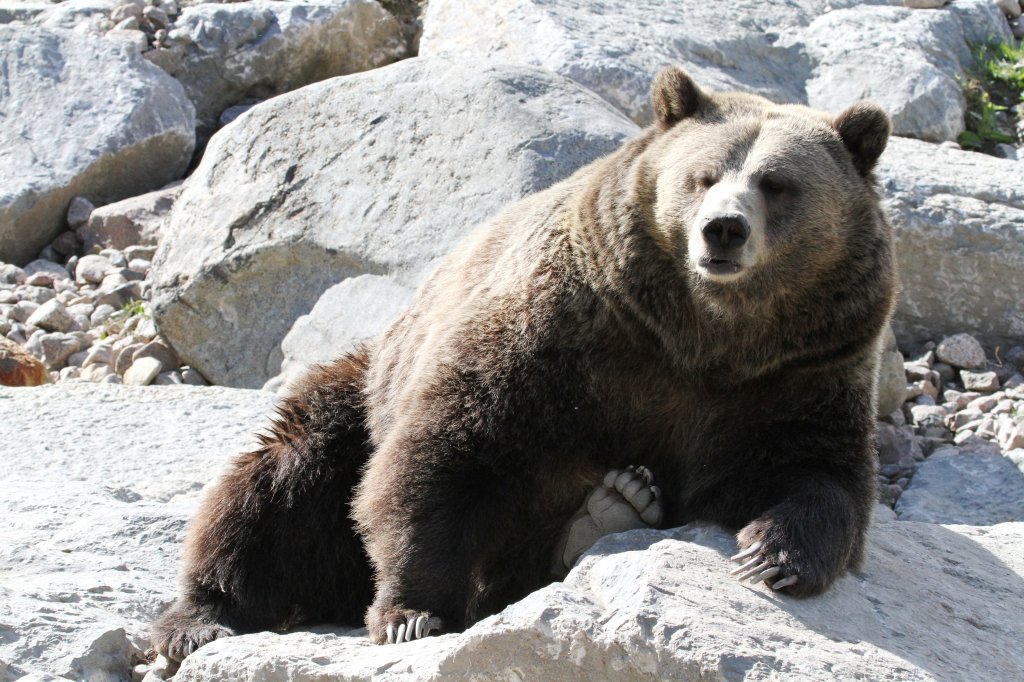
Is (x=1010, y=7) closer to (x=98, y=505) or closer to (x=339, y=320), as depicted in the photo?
(x=339, y=320)

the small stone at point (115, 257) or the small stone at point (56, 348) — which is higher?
the small stone at point (115, 257)

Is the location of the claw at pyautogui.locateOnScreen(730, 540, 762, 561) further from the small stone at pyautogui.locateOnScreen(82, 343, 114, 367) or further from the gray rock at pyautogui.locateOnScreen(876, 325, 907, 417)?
the small stone at pyautogui.locateOnScreen(82, 343, 114, 367)

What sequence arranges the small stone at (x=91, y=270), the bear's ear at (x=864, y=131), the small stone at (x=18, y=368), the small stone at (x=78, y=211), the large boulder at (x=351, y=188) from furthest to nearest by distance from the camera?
1. the small stone at (x=78, y=211)
2. the small stone at (x=91, y=270)
3. the small stone at (x=18, y=368)
4. the large boulder at (x=351, y=188)
5. the bear's ear at (x=864, y=131)

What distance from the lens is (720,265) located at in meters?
4.93

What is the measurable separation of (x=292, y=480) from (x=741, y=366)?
207cm

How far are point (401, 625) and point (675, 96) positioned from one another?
252 centimetres

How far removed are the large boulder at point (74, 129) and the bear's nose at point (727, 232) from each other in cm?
804

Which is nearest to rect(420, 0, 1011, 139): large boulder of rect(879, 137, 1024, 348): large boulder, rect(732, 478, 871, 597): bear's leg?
rect(879, 137, 1024, 348): large boulder

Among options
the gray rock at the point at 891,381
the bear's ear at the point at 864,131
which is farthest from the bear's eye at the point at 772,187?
the gray rock at the point at 891,381

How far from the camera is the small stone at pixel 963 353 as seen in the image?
8961 mm

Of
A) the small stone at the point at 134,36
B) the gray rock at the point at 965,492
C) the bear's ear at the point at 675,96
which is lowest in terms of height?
the gray rock at the point at 965,492

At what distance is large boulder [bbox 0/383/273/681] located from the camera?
495cm

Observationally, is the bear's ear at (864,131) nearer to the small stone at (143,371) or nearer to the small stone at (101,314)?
the small stone at (143,371)

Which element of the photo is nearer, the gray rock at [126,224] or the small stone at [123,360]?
the small stone at [123,360]
